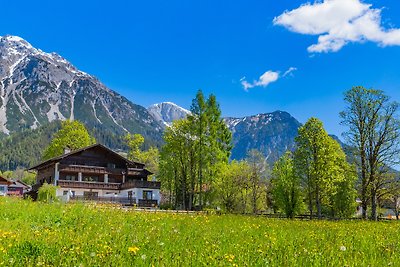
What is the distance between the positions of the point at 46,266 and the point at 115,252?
142cm

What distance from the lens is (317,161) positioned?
1692 inches

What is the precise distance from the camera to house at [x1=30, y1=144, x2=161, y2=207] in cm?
6241

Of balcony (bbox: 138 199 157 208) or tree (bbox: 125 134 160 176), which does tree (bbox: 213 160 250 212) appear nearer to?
balcony (bbox: 138 199 157 208)

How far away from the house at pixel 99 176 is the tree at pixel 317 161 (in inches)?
968

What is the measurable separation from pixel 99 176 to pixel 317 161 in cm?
3727

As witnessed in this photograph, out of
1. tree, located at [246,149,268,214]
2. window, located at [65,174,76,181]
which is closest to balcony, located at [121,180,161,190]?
window, located at [65,174,76,181]

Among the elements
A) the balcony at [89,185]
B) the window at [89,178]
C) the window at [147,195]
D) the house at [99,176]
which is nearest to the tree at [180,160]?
the window at [147,195]

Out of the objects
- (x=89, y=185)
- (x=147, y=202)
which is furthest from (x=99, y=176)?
(x=147, y=202)

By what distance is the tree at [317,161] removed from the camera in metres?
42.7

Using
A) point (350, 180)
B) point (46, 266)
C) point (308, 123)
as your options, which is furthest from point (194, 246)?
point (350, 180)

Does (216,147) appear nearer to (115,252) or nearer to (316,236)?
(316,236)

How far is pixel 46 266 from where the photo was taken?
646cm

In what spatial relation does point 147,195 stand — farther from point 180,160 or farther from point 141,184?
point 180,160

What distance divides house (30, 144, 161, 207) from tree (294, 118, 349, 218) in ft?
80.6
